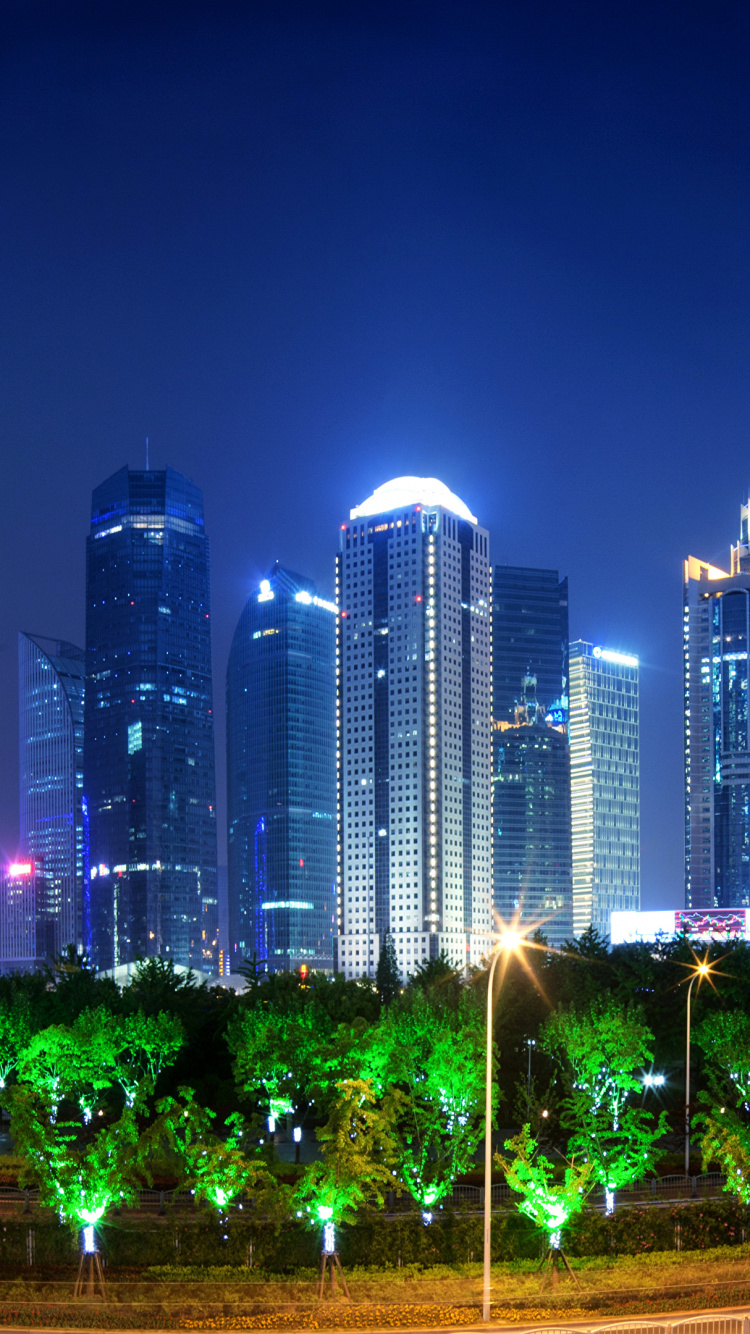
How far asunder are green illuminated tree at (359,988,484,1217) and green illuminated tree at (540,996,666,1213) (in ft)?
11.7

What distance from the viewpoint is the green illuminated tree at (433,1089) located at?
44688 millimetres

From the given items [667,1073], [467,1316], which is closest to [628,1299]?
[467,1316]

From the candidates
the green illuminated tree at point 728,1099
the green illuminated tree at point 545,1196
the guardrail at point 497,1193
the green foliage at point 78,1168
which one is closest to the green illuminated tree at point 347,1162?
the green illuminated tree at point 545,1196

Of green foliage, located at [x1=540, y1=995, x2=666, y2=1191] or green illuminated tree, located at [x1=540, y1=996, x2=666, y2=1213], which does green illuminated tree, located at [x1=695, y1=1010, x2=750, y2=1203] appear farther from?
Answer: green foliage, located at [x1=540, y1=995, x2=666, y2=1191]

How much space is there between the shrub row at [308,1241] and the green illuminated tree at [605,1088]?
111 inches

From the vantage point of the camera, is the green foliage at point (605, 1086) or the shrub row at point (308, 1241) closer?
the shrub row at point (308, 1241)

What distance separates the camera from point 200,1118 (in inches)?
1642

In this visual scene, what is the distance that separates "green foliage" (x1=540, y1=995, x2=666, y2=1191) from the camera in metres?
46.8

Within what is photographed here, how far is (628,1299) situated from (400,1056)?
46.5ft

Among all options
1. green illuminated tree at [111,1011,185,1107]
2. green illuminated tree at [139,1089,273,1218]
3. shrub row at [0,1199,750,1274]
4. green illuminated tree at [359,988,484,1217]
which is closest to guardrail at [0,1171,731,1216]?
green illuminated tree at [359,988,484,1217]

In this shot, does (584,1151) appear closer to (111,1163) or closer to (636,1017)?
(636,1017)

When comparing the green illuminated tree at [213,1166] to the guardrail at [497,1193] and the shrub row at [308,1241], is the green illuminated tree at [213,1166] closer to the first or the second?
the shrub row at [308,1241]

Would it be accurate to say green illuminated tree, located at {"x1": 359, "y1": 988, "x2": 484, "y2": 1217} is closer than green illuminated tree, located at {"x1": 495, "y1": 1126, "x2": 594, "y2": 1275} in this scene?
No

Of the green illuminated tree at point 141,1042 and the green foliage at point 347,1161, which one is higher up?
the green foliage at point 347,1161
